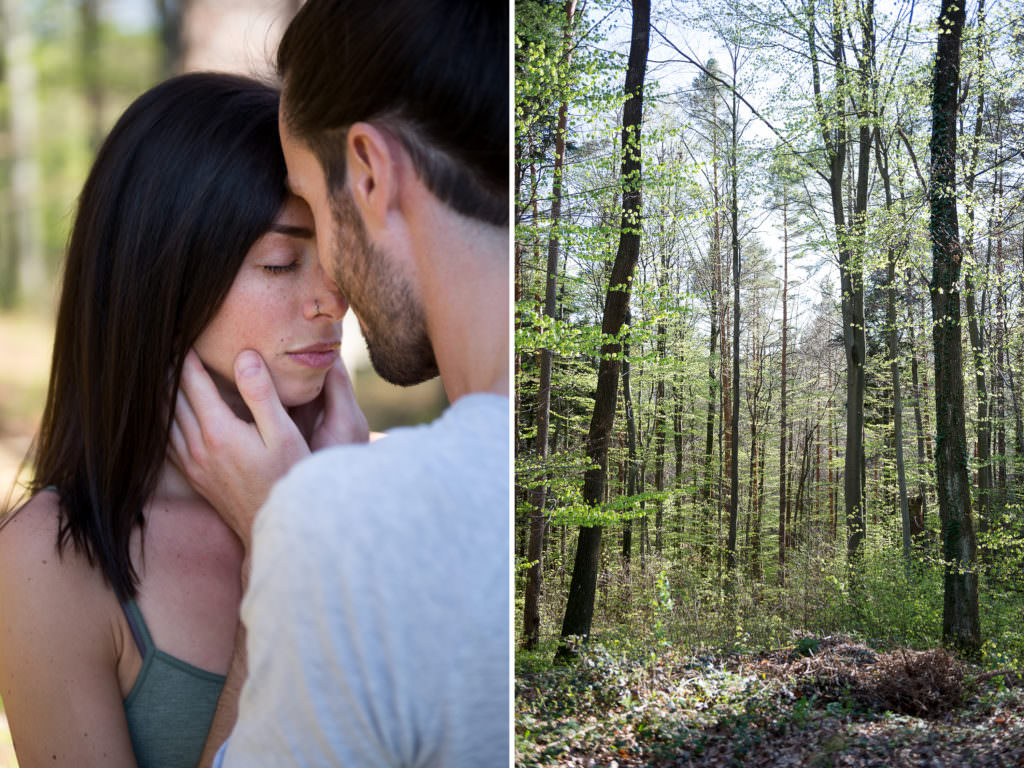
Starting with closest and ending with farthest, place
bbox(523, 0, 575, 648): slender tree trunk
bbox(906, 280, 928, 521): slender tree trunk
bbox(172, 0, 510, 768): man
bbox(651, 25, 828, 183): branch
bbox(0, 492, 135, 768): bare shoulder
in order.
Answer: bbox(172, 0, 510, 768): man
bbox(0, 492, 135, 768): bare shoulder
bbox(906, 280, 928, 521): slender tree trunk
bbox(651, 25, 828, 183): branch
bbox(523, 0, 575, 648): slender tree trunk

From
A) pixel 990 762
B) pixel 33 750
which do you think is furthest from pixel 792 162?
pixel 33 750

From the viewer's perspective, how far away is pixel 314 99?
92cm

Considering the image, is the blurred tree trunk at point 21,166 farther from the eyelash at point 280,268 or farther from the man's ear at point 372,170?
the man's ear at point 372,170

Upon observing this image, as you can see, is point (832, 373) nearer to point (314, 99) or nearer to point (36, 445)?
point (314, 99)

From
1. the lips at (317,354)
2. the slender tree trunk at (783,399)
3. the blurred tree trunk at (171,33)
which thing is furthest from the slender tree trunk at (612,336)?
the blurred tree trunk at (171,33)

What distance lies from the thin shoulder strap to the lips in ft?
1.14

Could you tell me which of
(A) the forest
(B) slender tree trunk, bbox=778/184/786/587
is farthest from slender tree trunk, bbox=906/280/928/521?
(B) slender tree trunk, bbox=778/184/786/587

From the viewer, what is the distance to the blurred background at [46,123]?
853 millimetres

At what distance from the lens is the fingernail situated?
3.11 feet

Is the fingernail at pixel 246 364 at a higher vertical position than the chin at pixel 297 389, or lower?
higher

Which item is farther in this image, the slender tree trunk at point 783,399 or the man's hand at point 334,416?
the slender tree trunk at point 783,399

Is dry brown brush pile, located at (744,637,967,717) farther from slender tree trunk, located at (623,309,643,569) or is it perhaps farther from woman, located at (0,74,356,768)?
woman, located at (0,74,356,768)

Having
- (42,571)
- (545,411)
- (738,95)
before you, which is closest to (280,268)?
(42,571)

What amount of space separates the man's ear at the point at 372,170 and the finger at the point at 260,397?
0.74ft
